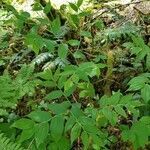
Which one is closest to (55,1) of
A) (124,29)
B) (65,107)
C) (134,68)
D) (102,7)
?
(102,7)

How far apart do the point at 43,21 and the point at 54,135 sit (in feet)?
3.38

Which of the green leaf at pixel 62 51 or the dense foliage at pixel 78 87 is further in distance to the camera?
the green leaf at pixel 62 51

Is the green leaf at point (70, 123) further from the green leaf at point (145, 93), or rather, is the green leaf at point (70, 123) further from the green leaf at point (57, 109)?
the green leaf at point (145, 93)

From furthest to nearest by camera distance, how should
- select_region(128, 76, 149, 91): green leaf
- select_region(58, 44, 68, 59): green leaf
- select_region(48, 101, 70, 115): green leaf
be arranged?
select_region(58, 44, 68, 59): green leaf, select_region(128, 76, 149, 91): green leaf, select_region(48, 101, 70, 115): green leaf

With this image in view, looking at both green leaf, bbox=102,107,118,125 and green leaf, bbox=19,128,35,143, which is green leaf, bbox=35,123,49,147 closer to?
green leaf, bbox=19,128,35,143

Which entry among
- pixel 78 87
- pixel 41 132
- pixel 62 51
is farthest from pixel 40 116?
pixel 78 87

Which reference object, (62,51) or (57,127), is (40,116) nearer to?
(57,127)

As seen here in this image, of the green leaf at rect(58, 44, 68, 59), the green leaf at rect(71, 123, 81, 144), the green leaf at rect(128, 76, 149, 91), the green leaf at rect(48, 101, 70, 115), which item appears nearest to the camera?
the green leaf at rect(71, 123, 81, 144)

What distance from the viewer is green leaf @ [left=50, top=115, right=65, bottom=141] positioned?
191 centimetres

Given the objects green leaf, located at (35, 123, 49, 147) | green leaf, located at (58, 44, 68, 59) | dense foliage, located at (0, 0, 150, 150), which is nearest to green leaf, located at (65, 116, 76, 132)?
dense foliage, located at (0, 0, 150, 150)

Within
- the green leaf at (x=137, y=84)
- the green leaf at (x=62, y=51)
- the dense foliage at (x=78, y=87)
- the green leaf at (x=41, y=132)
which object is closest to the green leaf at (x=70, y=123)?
the dense foliage at (x=78, y=87)

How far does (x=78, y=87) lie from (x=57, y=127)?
0.82m

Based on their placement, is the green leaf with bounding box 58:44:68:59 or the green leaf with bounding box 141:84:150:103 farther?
the green leaf with bounding box 58:44:68:59

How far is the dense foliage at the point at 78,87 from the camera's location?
77.9 inches
